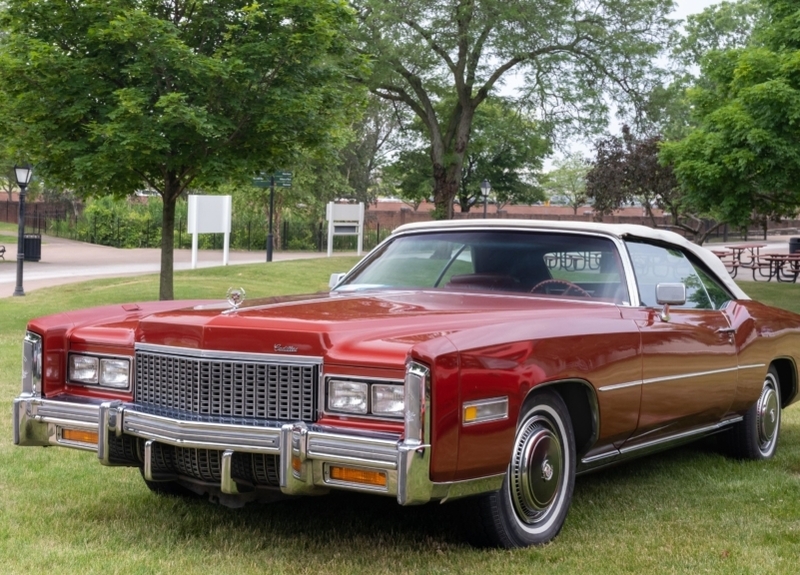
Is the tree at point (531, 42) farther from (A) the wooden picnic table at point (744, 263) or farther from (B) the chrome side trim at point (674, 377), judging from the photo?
(B) the chrome side trim at point (674, 377)

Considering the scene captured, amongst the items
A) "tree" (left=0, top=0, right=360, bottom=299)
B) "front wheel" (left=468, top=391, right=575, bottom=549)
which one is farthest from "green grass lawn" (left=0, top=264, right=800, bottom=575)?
"tree" (left=0, top=0, right=360, bottom=299)

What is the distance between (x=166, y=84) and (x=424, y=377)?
11594mm

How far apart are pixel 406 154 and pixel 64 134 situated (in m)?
40.4

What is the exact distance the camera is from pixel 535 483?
4.87 meters

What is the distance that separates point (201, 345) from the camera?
4.69 metres

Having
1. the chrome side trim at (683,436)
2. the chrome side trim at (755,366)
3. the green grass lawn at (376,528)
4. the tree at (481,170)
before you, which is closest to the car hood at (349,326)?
the chrome side trim at (683,436)

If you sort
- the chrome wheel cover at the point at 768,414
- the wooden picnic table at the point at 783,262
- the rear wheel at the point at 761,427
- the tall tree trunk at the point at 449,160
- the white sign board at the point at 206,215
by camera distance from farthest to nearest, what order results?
the tall tree trunk at the point at 449,160
the wooden picnic table at the point at 783,262
the white sign board at the point at 206,215
the chrome wheel cover at the point at 768,414
the rear wheel at the point at 761,427

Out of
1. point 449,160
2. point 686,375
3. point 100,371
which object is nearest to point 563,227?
point 686,375

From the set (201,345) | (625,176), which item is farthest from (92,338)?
(625,176)

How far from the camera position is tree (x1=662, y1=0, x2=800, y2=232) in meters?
22.8

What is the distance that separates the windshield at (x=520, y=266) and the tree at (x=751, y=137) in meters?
17.8

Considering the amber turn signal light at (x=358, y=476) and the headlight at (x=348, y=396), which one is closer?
the amber turn signal light at (x=358, y=476)

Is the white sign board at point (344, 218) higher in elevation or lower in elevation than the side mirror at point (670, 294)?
higher

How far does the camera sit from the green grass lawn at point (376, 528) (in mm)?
4633
